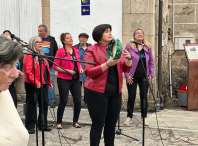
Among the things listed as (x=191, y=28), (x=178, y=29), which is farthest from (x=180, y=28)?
(x=191, y=28)

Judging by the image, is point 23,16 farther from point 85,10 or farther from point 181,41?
point 181,41

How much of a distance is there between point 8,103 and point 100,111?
1914 millimetres

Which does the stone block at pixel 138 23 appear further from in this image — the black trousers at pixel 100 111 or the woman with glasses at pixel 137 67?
the black trousers at pixel 100 111

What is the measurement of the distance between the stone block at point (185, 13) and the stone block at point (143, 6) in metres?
2.80

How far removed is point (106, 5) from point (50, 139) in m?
3.80

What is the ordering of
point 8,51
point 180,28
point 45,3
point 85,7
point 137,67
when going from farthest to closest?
point 180,28 < point 45,3 < point 85,7 < point 137,67 < point 8,51

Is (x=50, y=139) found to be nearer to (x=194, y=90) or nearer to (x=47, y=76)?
(x=47, y=76)

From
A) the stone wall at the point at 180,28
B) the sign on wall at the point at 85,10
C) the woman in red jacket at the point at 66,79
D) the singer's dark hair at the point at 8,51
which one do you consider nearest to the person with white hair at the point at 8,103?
the singer's dark hair at the point at 8,51

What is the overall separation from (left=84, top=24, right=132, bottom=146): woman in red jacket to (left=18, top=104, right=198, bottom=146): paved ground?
43.7 inches

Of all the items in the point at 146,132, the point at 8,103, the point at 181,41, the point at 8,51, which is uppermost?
the point at 181,41

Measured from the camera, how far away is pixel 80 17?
7.38 metres

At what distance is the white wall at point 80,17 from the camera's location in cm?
723

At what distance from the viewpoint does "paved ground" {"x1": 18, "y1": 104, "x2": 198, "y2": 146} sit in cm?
466

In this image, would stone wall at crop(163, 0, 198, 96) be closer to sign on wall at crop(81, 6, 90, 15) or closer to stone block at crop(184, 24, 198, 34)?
stone block at crop(184, 24, 198, 34)
